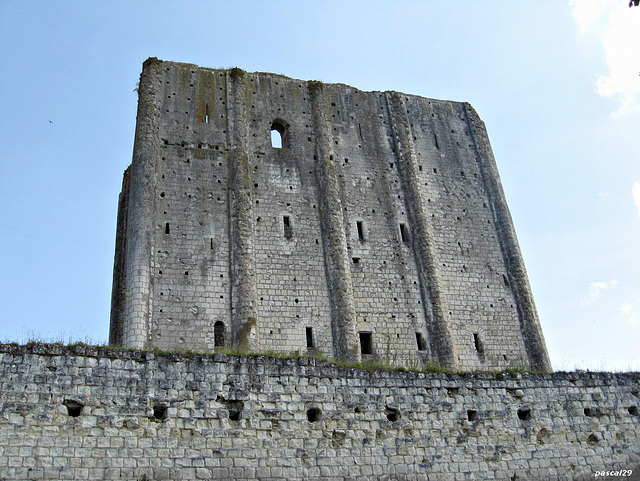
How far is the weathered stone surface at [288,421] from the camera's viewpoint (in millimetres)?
9398

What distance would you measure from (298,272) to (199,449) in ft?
36.2

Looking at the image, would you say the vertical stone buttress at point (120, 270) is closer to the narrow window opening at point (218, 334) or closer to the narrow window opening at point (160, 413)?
the narrow window opening at point (218, 334)

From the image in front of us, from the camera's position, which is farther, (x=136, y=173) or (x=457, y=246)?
(x=457, y=246)

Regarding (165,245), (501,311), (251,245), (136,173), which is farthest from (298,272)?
(501,311)

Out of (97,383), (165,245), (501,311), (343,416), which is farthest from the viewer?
(501,311)

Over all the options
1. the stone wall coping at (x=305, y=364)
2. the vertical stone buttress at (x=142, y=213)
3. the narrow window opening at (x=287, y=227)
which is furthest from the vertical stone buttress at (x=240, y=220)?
the stone wall coping at (x=305, y=364)

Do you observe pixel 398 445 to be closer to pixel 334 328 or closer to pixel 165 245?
pixel 334 328

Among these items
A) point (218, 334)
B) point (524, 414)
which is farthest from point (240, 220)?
point (524, 414)

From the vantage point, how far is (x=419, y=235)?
2278cm

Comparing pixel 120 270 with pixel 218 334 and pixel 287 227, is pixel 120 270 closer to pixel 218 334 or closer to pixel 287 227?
pixel 218 334

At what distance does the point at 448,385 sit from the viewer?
466 inches

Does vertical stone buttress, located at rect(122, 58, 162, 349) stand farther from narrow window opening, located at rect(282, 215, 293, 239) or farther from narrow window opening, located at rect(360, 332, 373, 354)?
narrow window opening, located at rect(360, 332, 373, 354)

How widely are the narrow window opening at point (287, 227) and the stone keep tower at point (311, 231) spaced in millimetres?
40

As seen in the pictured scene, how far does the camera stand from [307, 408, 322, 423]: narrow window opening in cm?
1074
